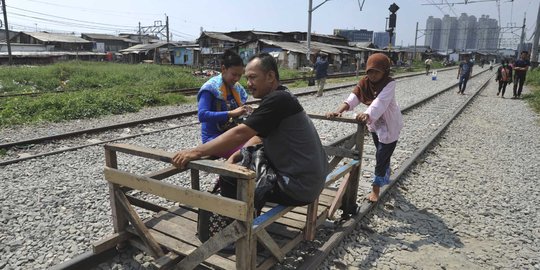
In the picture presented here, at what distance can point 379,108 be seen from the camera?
3977mm

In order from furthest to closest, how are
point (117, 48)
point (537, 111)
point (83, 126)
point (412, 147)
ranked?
point (117, 48) < point (537, 111) < point (83, 126) < point (412, 147)

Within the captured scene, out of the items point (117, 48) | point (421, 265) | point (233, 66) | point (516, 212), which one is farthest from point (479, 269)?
point (117, 48)

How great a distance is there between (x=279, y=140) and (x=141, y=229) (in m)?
1.35

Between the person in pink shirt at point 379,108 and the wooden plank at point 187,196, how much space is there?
80.8 inches

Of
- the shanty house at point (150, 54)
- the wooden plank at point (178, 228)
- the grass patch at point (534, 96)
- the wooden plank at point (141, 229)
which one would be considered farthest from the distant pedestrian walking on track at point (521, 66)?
the shanty house at point (150, 54)

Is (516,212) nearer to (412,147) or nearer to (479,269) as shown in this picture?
(479,269)

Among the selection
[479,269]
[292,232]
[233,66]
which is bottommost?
[479,269]

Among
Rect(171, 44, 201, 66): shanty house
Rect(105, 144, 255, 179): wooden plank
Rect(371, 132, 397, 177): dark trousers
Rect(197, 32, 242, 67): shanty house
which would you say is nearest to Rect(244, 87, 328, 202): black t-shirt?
Rect(105, 144, 255, 179): wooden plank

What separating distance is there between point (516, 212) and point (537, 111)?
451 inches

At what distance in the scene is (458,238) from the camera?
4.11 meters

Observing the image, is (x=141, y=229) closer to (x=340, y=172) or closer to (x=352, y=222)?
(x=340, y=172)

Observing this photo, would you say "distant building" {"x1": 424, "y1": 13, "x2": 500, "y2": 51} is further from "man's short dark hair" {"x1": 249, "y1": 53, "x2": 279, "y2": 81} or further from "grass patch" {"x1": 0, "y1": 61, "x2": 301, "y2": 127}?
"man's short dark hair" {"x1": 249, "y1": 53, "x2": 279, "y2": 81}

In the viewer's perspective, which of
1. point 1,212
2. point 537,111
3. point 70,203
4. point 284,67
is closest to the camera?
point 1,212

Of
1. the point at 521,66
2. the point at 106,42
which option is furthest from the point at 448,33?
the point at 521,66
